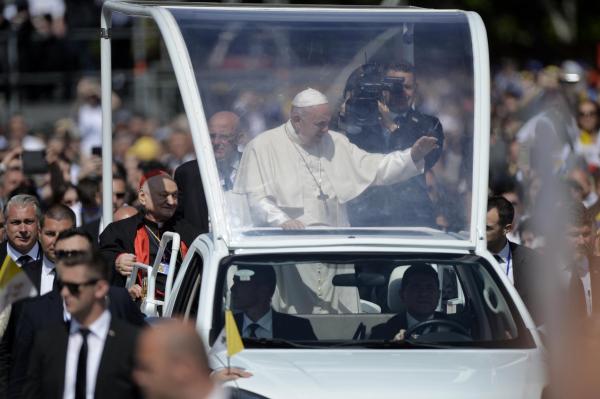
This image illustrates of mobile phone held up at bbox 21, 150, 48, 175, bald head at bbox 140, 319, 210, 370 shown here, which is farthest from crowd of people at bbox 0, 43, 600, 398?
mobile phone held up at bbox 21, 150, 48, 175

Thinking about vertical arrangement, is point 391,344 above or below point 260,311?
below

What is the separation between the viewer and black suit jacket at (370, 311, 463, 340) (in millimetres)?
7777

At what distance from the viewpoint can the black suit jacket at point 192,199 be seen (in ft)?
34.5

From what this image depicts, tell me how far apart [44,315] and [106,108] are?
408cm

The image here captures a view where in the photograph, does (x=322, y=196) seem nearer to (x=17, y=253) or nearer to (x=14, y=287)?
(x=14, y=287)

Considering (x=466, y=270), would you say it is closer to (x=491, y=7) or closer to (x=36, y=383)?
(x=36, y=383)

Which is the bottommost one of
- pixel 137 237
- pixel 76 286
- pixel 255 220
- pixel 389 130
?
pixel 137 237

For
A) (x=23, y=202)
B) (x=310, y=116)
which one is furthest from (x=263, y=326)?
(x=23, y=202)

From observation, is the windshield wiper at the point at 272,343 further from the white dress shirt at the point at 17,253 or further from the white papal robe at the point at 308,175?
the white dress shirt at the point at 17,253

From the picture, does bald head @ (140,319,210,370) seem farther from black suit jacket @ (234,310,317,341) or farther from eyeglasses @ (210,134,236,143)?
eyeglasses @ (210,134,236,143)

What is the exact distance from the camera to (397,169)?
884cm

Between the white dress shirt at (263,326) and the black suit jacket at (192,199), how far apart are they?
8.52 feet

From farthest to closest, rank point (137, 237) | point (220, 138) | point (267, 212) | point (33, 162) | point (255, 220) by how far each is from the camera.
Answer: point (33, 162) < point (137, 237) < point (220, 138) < point (267, 212) < point (255, 220)

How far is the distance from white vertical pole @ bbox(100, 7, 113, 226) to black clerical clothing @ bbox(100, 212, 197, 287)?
64 cm
